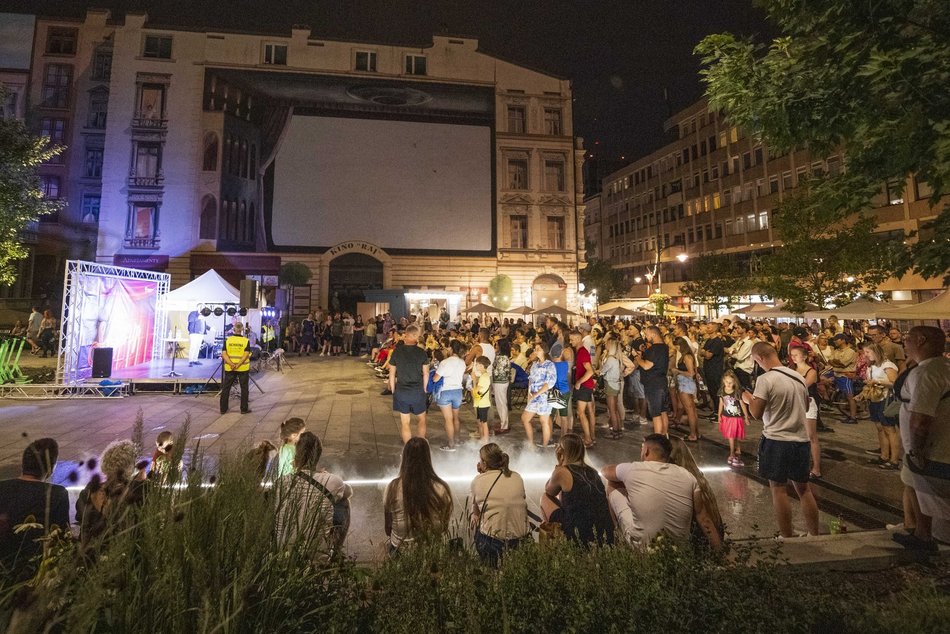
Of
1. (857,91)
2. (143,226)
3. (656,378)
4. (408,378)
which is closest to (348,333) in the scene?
(408,378)

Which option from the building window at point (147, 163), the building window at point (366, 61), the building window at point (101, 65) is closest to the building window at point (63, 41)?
the building window at point (101, 65)

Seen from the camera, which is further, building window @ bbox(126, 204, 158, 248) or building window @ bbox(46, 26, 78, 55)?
building window @ bbox(46, 26, 78, 55)

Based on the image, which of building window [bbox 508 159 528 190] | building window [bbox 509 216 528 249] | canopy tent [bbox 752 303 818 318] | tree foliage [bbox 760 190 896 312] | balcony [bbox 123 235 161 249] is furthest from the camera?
building window [bbox 508 159 528 190]

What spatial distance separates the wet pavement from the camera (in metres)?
4.96

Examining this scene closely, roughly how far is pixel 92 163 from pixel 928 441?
4517 centimetres

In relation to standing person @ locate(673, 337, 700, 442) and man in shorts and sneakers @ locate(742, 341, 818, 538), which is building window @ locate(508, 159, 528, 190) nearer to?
standing person @ locate(673, 337, 700, 442)

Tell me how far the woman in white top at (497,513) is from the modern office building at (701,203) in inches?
1231

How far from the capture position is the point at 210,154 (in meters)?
31.2

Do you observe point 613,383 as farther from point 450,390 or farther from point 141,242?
point 141,242

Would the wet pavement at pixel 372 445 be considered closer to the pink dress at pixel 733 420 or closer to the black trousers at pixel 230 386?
the black trousers at pixel 230 386

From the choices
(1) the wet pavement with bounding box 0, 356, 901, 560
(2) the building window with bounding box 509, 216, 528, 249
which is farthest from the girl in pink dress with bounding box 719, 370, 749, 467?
(2) the building window with bounding box 509, 216, 528, 249

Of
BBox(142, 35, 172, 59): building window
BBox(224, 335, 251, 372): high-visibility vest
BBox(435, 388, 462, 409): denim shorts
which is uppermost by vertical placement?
BBox(142, 35, 172, 59): building window

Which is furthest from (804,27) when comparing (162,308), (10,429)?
(162,308)

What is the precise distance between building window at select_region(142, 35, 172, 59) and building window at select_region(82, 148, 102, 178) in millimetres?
7997
